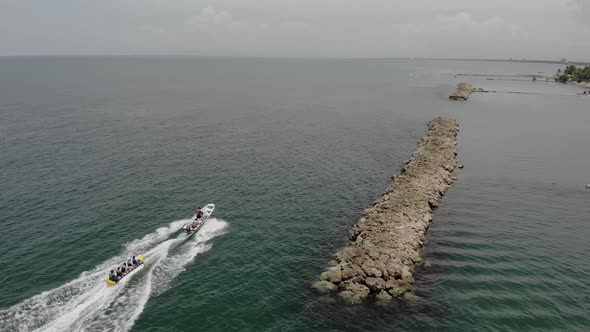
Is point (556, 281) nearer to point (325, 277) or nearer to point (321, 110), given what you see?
point (325, 277)

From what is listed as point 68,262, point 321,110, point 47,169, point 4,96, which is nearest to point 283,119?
point 321,110

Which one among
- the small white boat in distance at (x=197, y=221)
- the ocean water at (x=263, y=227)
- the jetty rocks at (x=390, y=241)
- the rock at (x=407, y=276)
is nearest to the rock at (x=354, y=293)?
the jetty rocks at (x=390, y=241)

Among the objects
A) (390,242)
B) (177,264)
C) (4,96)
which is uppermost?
(4,96)

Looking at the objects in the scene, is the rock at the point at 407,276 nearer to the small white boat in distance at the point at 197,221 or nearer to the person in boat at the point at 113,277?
the small white boat in distance at the point at 197,221

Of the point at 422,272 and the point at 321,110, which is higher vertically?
the point at 321,110

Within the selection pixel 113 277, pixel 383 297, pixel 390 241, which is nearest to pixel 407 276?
pixel 383 297

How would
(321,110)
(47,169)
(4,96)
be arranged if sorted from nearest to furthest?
1. (47,169)
2. (321,110)
3. (4,96)
